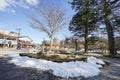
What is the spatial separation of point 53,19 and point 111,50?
13.0m

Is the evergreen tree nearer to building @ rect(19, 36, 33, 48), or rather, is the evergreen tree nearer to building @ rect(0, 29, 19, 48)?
Result: building @ rect(0, 29, 19, 48)

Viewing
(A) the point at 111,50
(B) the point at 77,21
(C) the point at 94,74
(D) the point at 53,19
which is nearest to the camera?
(C) the point at 94,74

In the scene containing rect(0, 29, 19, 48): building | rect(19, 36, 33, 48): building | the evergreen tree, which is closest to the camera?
the evergreen tree

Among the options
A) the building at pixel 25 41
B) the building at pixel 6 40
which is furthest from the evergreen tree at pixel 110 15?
the building at pixel 25 41

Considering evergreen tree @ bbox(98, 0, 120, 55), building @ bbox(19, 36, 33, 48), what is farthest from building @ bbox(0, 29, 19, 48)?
evergreen tree @ bbox(98, 0, 120, 55)

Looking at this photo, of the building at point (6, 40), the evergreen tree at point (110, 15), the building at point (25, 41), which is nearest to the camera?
the evergreen tree at point (110, 15)

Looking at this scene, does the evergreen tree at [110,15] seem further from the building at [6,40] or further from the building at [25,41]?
the building at [25,41]

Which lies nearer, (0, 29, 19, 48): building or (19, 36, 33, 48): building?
(0, 29, 19, 48): building

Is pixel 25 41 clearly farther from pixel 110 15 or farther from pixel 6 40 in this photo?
pixel 110 15

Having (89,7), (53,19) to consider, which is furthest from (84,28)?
(53,19)

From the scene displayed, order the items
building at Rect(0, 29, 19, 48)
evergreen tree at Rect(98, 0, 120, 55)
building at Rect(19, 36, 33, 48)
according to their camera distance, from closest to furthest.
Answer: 1. evergreen tree at Rect(98, 0, 120, 55)
2. building at Rect(0, 29, 19, 48)
3. building at Rect(19, 36, 33, 48)

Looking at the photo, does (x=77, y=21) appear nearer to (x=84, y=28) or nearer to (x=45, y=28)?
(x=84, y=28)

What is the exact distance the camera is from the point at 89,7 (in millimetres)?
29906

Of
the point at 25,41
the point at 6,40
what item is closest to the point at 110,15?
the point at 6,40
